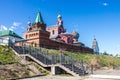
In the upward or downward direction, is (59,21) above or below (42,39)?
above

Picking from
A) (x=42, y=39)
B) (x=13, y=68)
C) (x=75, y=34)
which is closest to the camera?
(x=13, y=68)

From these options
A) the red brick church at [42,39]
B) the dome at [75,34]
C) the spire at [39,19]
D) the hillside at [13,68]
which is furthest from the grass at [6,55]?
the dome at [75,34]

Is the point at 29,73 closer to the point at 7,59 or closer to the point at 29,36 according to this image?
the point at 7,59

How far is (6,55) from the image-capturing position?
2602 centimetres

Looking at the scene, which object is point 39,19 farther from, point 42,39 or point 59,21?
point 59,21

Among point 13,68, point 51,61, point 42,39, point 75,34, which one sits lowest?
point 13,68

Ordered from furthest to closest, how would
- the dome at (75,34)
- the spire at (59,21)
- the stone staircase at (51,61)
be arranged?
the spire at (59,21), the dome at (75,34), the stone staircase at (51,61)

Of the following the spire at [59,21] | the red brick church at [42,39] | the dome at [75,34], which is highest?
the spire at [59,21]

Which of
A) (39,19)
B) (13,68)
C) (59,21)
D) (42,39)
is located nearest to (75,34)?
(59,21)

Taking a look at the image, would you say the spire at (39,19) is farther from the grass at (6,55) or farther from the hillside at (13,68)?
the hillside at (13,68)

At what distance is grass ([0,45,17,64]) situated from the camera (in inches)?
934

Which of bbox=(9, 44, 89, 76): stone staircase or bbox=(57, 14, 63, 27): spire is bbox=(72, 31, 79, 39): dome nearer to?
bbox=(57, 14, 63, 27): spire

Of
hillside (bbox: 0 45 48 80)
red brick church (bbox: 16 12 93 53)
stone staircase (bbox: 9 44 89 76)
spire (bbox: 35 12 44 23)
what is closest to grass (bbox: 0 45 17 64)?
hillside (bbox: 0 45 48 80)

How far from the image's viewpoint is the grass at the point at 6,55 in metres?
23.7
